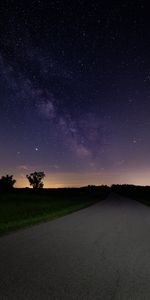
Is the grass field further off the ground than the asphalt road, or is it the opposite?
Result: the grass field

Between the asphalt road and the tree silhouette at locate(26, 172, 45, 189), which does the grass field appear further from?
the tree silhouette at locate(26, 172, 45, 189)

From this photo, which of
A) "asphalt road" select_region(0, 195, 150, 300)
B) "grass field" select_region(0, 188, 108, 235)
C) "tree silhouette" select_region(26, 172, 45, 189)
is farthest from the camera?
"tree silhouette" select_region(26, 172, 45, 189)

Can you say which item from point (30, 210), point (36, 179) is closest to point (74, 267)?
point (30, 210)

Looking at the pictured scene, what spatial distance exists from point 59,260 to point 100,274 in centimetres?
144

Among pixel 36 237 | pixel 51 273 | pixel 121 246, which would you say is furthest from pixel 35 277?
pixel 36 237

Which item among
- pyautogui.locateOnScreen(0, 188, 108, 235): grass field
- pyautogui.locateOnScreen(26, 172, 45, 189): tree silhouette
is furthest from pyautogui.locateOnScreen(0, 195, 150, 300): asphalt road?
pyautogui.locateOnScreen(26, 172, 45, 189): tree silhouette

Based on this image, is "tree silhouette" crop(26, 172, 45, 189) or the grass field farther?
"tree silhouette" crop(26, 172, 45, 189)

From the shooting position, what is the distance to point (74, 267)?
6.69m

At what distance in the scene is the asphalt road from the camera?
16.6ft

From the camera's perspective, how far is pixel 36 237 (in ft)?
35.2

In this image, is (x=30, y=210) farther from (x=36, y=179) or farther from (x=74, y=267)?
(x=36, y=179)

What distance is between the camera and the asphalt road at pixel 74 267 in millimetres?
5070

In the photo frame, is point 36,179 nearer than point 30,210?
No

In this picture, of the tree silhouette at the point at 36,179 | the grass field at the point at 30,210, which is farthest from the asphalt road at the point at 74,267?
the tree silhouette at the point at 36,179
